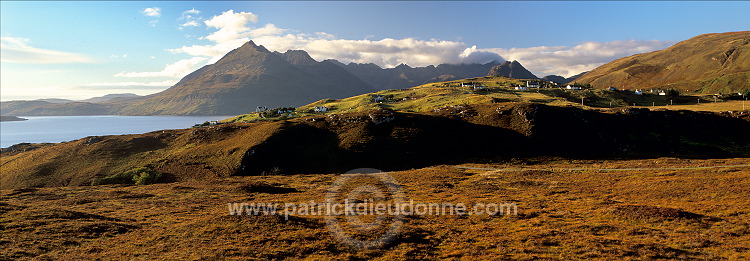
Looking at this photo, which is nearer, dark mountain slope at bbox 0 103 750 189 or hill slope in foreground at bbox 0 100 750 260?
hill slope in foreground at bbox 0 100 750 260

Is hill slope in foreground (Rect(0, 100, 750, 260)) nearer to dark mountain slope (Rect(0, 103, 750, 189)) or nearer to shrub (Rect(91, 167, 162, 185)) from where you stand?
dark mountain slope (Rect(0, 103, 750, 189))

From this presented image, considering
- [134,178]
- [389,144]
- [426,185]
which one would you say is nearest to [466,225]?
[426,185]

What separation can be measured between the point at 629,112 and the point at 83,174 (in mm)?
171422

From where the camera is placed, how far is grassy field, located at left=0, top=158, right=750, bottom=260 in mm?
29812

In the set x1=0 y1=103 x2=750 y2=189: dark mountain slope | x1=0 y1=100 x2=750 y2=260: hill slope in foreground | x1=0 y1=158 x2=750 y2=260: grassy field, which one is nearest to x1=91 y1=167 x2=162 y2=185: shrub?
x1=0 y1=100 x2=750 y2=260: hill slope in foreground

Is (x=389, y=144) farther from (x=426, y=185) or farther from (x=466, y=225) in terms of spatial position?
(x=466, y=225)

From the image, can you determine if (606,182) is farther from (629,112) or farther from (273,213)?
(629,112)

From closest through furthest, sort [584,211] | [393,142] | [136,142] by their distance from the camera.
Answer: [584,211], [393,142], [136,142]

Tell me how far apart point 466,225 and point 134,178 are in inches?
3367

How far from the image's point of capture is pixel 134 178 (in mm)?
85812

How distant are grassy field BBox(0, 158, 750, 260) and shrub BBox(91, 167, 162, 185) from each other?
20252 millimetres

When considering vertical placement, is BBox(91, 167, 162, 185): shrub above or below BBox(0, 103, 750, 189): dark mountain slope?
below

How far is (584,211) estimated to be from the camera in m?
41.1

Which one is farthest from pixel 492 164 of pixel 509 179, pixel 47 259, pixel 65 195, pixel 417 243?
pixel 65 195
